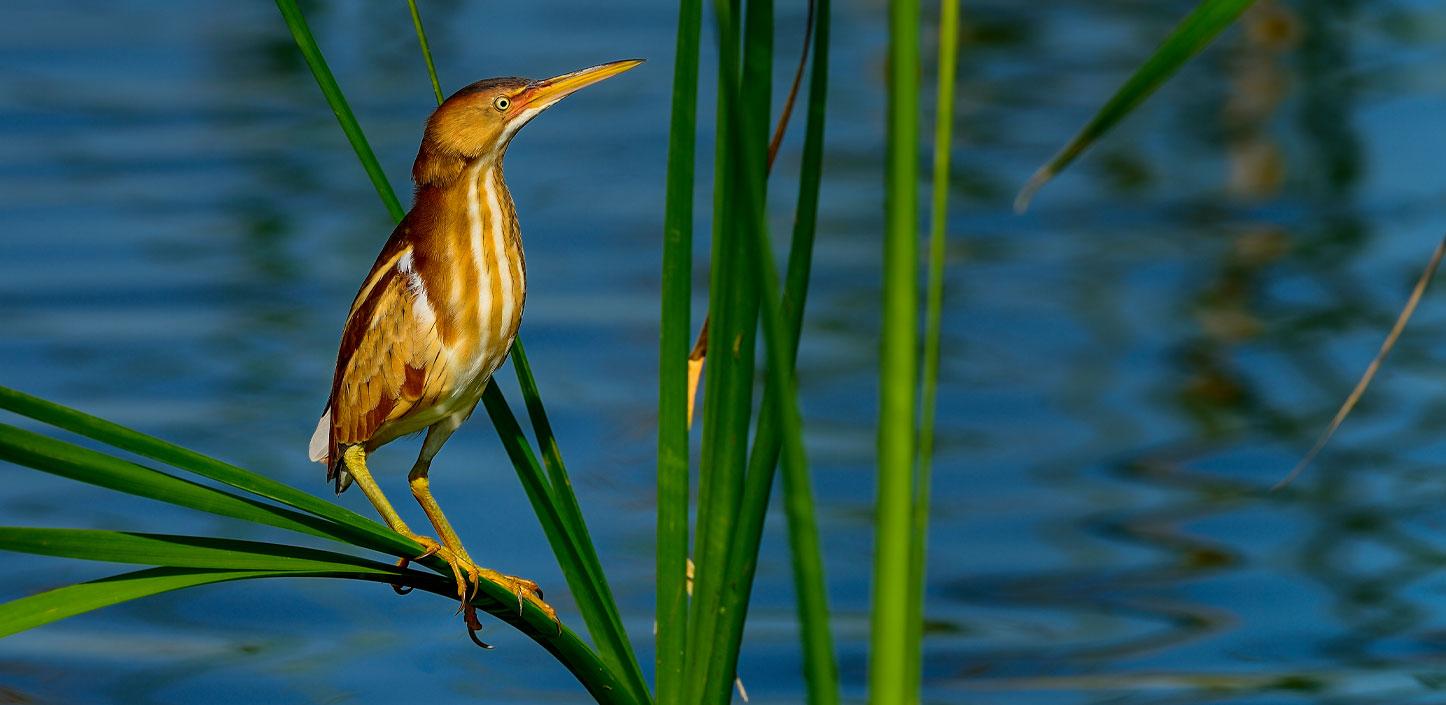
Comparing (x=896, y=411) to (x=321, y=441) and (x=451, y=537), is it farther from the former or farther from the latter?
(x=321, y=441)

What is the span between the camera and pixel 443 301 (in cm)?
186

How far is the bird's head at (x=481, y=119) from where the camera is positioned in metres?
1.93

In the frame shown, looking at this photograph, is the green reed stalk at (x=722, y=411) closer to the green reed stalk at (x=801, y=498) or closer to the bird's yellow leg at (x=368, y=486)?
the green reed stalk at (x=801, y=498)

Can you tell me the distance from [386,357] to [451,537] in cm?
20

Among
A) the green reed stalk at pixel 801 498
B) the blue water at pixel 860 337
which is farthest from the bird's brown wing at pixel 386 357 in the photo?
the blue water at pixel 860 337

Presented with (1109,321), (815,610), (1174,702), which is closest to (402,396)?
(815,610)

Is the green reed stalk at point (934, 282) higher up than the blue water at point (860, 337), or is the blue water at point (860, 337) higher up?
the blue water at point (860, 337)

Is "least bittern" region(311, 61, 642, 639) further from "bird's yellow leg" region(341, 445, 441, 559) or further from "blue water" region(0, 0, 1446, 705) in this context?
"blue water" region(0, 0, 1446, 705)

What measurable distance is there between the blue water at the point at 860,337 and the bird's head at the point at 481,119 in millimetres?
1076

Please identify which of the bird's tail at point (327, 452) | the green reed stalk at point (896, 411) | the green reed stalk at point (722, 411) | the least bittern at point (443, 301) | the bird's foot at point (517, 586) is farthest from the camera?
the bird's tail at point (327, 452)

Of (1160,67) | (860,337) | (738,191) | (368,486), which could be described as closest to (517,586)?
(368,486)

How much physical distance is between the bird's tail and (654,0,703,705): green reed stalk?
0.58m

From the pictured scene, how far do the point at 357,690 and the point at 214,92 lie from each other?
4.33 metres

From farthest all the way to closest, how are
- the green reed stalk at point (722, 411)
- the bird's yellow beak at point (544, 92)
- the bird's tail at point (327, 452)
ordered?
the bird's tail at point (327, 452), the bird's yellow beak at point (544, 92), the green reed stalk at point (722, 411)
